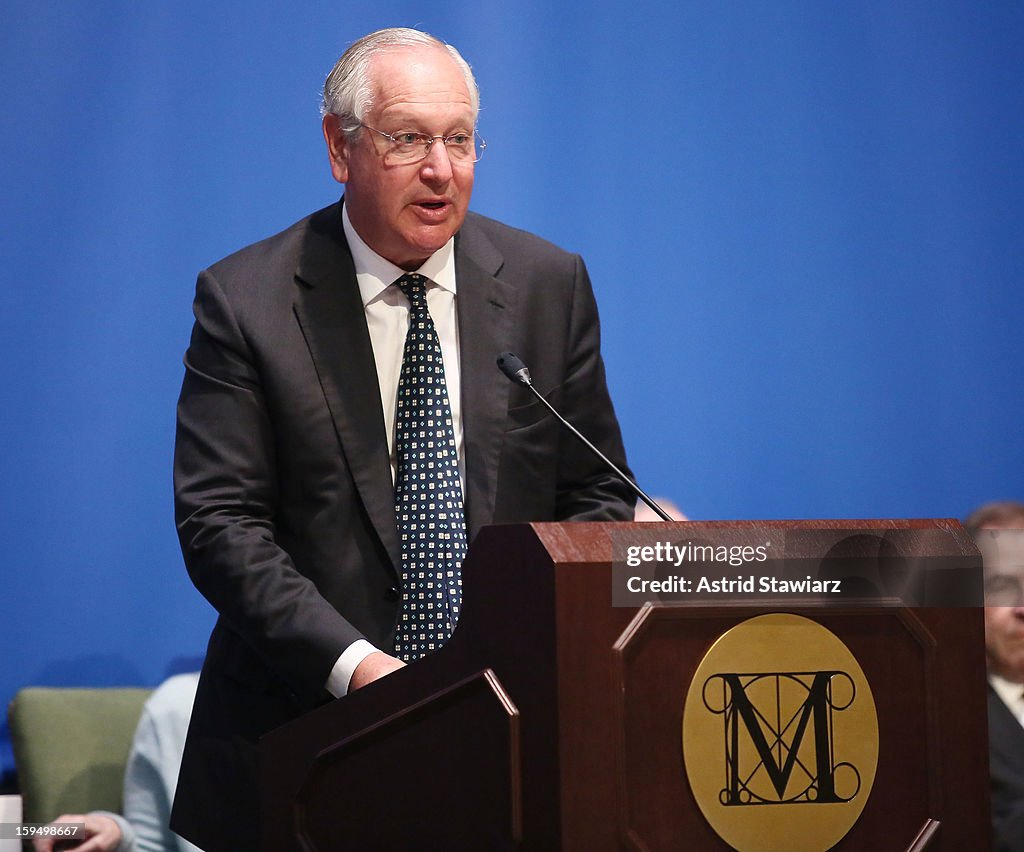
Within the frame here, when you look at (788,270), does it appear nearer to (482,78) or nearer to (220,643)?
(482,78)

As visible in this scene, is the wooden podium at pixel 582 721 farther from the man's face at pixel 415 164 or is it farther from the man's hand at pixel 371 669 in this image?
the man's face at pixel 415 164

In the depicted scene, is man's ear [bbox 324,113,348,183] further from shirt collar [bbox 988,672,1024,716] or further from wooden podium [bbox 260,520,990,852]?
shirt collar [bbox 988,672,1024,716]

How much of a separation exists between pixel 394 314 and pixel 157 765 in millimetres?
1430

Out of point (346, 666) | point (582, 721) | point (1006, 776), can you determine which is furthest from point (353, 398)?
point (1006, 776)

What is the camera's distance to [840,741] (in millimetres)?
1286

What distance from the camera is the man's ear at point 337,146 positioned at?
2.04 meters

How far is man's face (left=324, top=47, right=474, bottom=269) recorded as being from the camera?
194 cm

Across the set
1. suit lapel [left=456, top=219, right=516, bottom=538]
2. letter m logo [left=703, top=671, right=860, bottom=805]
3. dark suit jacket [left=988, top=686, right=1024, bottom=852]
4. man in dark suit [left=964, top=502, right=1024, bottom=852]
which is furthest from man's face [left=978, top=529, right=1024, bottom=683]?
letter m logo [left=703, top=671, right=860, bottom=805]

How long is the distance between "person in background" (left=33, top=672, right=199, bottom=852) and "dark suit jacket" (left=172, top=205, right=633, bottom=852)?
1.09 metres

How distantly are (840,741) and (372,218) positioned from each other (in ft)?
3.44

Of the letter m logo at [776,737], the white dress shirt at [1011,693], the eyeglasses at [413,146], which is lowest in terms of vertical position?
the white dress shirt at [1011,693]

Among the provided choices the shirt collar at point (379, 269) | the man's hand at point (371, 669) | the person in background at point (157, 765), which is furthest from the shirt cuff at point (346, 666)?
the person in background at point (157, 765)

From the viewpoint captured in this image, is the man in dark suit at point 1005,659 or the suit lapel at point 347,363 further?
the man in dark suit at point 1005,659

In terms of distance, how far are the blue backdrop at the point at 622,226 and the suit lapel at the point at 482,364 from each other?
109cm
